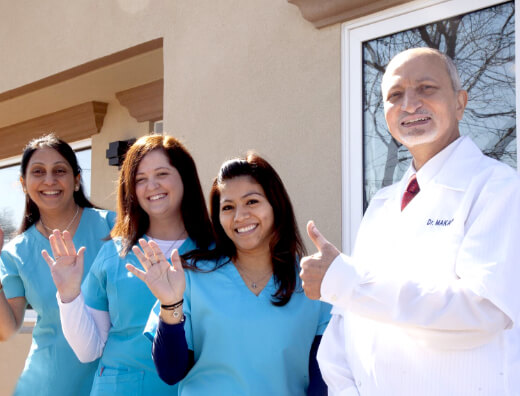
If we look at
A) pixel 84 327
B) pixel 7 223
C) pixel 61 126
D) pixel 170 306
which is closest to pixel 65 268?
pixel 84 327

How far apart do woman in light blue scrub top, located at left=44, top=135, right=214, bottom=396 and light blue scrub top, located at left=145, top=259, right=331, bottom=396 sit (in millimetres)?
267

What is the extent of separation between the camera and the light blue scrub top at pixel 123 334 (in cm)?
226

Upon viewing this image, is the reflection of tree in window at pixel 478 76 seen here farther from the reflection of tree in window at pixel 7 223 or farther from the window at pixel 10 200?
the reflection of tree in window at pixel 7 223

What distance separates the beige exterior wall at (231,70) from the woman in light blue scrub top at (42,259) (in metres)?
0.77

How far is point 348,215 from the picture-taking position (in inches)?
117

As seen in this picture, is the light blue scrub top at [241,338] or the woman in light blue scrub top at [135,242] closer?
the light blue scrub top at [241,338]

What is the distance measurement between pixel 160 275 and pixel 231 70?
1.85 metres

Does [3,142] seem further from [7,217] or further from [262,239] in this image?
[262,239]

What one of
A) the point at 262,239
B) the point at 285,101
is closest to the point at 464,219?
the point at 262,239

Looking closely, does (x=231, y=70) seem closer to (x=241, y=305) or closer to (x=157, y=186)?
(x=157, y=186)

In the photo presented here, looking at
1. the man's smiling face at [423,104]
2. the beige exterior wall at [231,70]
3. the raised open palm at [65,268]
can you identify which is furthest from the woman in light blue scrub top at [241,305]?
the beige exterior wall at [231,70]

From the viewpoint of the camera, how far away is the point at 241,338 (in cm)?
202

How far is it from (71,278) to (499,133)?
1699 millimetres

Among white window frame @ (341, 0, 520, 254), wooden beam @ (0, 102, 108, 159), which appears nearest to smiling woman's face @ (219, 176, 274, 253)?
white window frame @ (341, 0, 520, 254)
